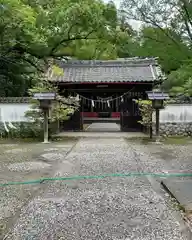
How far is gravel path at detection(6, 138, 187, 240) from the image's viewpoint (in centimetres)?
305

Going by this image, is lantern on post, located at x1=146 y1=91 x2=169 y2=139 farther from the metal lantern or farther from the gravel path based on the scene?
the gravel path

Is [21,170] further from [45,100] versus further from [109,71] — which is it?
[109,71]

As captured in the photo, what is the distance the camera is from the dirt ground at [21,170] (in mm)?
3816

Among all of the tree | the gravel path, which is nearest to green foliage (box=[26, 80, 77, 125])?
the tree

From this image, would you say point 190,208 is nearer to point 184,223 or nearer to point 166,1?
point 184,223

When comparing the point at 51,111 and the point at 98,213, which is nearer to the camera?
the point at 98,213

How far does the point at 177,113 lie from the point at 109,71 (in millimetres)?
3844

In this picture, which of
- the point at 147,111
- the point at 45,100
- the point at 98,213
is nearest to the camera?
the point at 98,213

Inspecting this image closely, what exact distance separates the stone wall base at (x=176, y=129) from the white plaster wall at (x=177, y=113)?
0.49 feet

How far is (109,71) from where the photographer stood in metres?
14.8

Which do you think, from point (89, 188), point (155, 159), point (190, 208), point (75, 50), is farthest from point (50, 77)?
point (190, 208)

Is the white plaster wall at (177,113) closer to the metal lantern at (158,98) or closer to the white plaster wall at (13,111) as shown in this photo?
the metal lantern at (158,98)

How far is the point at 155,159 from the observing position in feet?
24.0

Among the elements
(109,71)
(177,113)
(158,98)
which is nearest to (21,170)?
(158,98)
